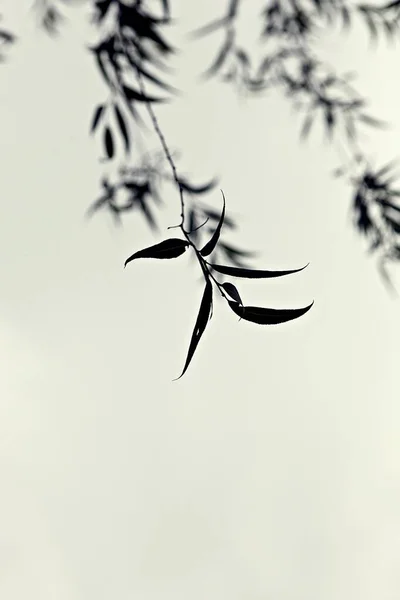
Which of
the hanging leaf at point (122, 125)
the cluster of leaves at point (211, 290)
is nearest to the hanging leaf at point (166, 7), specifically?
the hanging leaf at point (122, 125)

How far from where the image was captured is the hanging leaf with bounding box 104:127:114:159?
1.01 metres

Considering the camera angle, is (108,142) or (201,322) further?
(108,142)

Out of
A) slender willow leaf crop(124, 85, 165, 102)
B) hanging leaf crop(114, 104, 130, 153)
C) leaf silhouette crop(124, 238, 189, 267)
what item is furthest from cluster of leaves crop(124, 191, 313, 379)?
hanging leaf crop(114, 104, 130, 153)

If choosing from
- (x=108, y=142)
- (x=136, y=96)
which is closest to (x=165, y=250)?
A: (x=136, y=96)

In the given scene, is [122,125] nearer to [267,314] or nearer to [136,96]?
[136,96]

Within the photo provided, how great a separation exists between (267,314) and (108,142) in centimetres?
66

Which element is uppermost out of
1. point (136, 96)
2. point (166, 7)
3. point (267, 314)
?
point (166, 7)

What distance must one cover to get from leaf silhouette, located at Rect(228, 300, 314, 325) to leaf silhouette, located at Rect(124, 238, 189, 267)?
6 cm

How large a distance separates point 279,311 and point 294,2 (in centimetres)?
111

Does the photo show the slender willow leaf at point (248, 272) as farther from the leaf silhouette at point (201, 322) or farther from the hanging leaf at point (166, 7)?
the hanging leaf at point (166, 7)

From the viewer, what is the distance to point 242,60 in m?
1.50

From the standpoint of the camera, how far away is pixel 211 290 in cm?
41

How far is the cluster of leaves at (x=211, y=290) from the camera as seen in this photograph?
1.31 ft

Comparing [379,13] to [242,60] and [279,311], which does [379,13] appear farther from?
Answer: [279,311]
